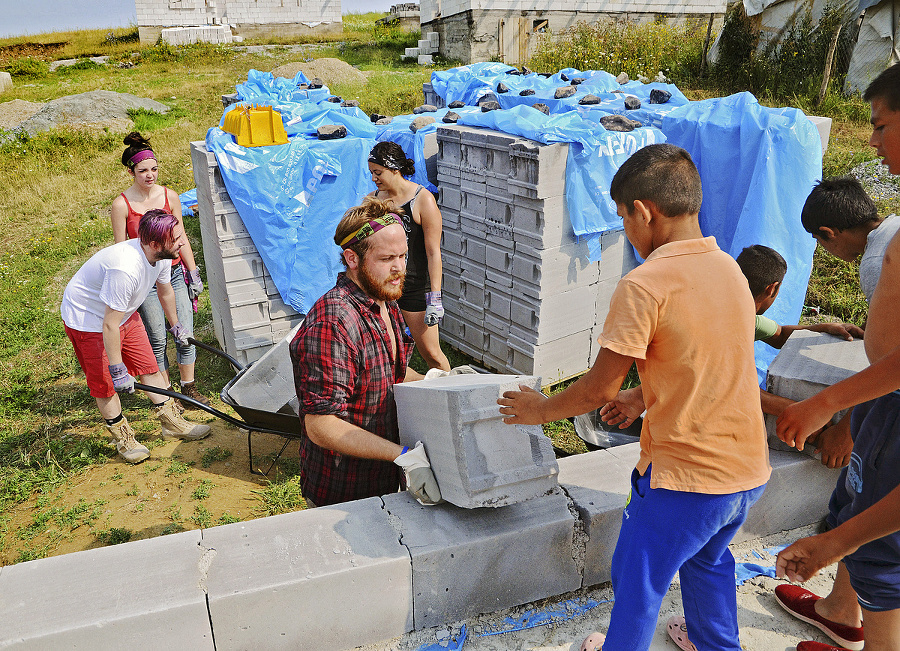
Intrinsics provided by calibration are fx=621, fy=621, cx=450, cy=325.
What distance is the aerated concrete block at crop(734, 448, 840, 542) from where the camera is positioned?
282 centimetres

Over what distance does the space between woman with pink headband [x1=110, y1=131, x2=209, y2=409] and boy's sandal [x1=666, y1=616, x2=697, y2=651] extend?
3.98 m

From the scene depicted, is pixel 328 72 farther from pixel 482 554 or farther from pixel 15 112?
pixel 482 554

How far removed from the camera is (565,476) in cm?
277

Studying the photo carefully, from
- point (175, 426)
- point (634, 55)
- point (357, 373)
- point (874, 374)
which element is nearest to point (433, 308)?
point (175, 426)

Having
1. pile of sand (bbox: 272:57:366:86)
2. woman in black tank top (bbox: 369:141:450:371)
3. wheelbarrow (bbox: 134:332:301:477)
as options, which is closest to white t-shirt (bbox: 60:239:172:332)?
wheelbarrow (bbox: 134:332:301:477)

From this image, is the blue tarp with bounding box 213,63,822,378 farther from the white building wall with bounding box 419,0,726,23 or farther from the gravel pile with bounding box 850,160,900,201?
the white building wall with bounding box 419,0,726,23

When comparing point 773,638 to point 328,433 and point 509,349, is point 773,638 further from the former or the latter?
point 509,349

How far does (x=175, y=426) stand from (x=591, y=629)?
340 cm

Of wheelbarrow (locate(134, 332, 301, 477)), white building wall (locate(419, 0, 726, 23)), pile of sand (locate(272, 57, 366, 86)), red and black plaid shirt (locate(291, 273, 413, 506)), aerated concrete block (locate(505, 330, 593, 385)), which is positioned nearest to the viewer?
red and black plaid shirt (locate(291, 273, 413, 506))

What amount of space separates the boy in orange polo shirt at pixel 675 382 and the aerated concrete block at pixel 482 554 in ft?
1.74

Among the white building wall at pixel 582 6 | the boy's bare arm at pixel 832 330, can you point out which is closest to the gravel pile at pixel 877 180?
the boy's bare arm at pixel 832 330

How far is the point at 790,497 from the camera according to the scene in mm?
2898

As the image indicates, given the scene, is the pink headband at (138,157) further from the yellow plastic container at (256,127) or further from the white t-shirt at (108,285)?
the white t-shirt at (108,285)

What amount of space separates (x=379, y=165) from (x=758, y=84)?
9703 millimetres
